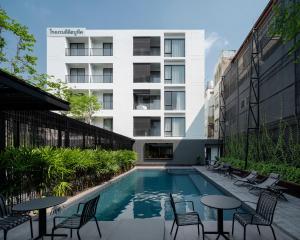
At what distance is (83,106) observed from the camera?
88.2ft

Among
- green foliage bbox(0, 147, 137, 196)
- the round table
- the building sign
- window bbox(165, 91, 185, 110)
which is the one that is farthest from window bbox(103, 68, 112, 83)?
the round table

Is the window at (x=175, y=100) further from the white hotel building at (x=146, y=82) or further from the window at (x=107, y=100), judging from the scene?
the window at (x=107, y=100)

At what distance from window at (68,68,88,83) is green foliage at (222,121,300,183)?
65.1 feet

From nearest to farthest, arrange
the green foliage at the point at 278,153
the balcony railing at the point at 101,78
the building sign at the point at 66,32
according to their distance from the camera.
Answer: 1. the green foliage at the point at 278,153
2. the building sign at the point at 66,32
3. the balcony railing at the point at 101,78

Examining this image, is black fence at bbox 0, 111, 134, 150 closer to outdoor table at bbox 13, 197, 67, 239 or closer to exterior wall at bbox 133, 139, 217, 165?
outdoor table at bbox 13, 197, 67, 239

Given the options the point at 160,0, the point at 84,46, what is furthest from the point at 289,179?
the point at 84,46

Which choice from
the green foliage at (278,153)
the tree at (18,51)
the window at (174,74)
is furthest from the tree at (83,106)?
the green foliage at (278,153)

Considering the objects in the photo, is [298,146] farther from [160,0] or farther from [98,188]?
[160,0]

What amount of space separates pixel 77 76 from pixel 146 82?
8377 mm

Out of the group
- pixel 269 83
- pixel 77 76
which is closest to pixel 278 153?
pixel 269 83

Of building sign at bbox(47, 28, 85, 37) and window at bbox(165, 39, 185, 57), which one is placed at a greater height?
building sign at bbox(47, 28, 85, 37)

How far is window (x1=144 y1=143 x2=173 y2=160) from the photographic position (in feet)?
96.3

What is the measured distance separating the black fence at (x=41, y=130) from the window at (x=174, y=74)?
17.4 metres

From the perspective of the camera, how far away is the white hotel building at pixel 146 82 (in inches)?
1155
